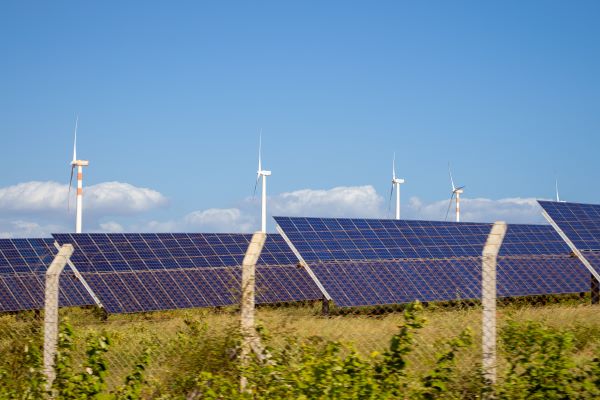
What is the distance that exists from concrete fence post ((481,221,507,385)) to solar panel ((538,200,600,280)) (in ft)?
52.7

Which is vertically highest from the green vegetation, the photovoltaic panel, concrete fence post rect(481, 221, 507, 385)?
the photovoltaic panel

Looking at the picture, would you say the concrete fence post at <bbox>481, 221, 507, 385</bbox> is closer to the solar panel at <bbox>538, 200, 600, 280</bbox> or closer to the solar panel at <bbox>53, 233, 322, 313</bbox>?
the solar panel at <bbox>53, 233, 322, 313</bbox>

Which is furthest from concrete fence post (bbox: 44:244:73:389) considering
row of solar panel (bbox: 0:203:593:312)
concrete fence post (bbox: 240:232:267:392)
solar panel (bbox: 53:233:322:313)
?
solar panel (bbox: 53:233:322:313)

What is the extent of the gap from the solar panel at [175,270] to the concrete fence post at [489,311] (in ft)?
45.3

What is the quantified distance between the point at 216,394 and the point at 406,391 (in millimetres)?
1812

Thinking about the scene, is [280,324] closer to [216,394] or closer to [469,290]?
[216,394]

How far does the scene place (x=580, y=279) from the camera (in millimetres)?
24172

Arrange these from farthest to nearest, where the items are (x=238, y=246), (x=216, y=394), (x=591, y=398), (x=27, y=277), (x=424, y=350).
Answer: (x=238, y=246)
(x=27, y=277)
(x=424, y=350)
(x=216, y=394)
(x=591, y=398)

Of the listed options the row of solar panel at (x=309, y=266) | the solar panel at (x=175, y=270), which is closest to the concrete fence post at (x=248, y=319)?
the row of solar panel at (x=309, y=266)

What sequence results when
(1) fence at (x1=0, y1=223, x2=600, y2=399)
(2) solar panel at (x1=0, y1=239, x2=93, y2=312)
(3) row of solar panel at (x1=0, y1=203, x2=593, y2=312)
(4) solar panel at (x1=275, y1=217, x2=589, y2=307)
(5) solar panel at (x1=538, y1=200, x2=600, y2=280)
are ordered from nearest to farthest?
(1) fence at (x1=0, y1=223, x2=600, y2=399) → (4) solar panel at (x1=275, y1=217, x2=589, y2=307) → (3) row of solar panel at (x1=0, y1=203, x2=593, y2=312) → (5) solar panel at (x1=538, y1=200, x2=600, y2=280) → (2) solar panel at (x1=0, y1=239, x2=93, y2=312)

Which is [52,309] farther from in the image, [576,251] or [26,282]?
[26,282]

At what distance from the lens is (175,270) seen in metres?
24.7

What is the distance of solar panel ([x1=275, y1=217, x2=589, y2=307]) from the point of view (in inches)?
850

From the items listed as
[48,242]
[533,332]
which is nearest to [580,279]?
[533,332]
